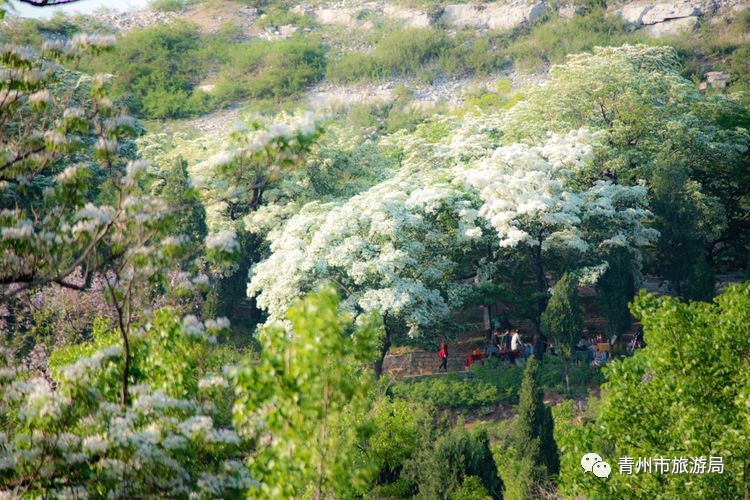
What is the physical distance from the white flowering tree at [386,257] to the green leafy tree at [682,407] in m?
12.2

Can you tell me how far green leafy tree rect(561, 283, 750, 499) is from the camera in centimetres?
1070

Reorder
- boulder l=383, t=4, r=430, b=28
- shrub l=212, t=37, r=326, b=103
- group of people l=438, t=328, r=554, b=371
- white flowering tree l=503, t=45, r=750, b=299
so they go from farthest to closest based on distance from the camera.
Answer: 1. boulder l=383, t=4, r=430, b=28
2. shrub l=212, t=37, r=326, b=103
3. white flowering tree l=503, t=45, r=750, b=299
4. group of people l=438, t=328, r=554, b=371

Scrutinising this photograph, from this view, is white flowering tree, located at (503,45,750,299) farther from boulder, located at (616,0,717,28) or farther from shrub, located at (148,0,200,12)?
shrub, located at (148,0,200,12)

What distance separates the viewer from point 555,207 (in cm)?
2530

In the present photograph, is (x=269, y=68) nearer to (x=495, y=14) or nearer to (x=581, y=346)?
(x=495, y=14)

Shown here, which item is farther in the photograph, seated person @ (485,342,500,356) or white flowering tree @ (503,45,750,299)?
white flowering tree @ (503,45,750,299)

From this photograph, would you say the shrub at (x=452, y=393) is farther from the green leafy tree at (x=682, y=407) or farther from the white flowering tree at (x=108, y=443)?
the white flowering tree at (x=108, y=443)

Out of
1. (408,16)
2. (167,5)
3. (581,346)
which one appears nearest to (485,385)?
(581,346)

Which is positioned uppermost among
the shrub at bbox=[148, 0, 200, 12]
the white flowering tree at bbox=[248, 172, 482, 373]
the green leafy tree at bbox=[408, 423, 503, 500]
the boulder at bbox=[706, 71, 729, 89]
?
the green leafy tree at bbox=[408, 423, 503, 500]

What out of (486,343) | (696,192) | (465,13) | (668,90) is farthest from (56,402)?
(465,13)

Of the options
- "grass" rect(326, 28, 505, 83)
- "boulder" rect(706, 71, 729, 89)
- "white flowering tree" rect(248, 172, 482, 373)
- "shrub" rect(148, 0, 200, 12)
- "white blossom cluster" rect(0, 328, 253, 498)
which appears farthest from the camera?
"shrub" rect(148, 0, 200, 12)

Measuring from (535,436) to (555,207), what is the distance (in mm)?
8382

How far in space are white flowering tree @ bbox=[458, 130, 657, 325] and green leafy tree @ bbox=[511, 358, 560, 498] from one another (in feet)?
21.4

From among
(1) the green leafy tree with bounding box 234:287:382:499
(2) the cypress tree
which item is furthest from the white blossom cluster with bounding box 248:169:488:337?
(1) the green leafy tree with bounding box 234:287:382:499
